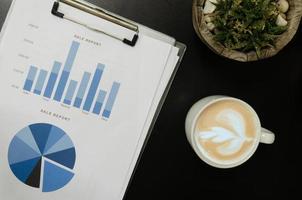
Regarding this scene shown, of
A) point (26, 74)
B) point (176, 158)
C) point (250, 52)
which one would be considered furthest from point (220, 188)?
point (26, 74)

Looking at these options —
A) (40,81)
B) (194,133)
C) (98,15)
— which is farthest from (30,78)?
(194,133)

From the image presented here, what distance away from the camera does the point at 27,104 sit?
581mm

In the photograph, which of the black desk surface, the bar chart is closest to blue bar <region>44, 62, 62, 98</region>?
the bar chart

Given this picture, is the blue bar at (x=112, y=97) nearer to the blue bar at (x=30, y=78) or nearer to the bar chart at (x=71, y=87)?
the bar chart at (x=71, y=87)

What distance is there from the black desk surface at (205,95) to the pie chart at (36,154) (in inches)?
4.6

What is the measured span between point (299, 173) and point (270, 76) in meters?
0.15

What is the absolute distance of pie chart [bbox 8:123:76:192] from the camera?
0.58m

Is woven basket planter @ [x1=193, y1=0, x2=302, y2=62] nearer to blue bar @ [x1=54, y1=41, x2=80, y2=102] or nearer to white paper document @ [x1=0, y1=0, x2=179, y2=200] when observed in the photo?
white paper document @ [x1=0, y1=0, x2=179, y2=200]

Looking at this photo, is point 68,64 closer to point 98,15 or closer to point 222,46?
point 98,15

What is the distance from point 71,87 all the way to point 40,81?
0.04m

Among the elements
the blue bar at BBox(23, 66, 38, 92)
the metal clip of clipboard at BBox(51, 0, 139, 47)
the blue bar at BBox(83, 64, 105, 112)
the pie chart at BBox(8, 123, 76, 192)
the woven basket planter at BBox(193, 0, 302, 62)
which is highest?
the woven basket planter at BBox(193, 0, 302, 62)

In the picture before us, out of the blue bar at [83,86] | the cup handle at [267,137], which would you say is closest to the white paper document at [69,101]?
the blue bar at [83,86]

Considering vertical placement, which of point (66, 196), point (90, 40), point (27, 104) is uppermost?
point (90, 40)

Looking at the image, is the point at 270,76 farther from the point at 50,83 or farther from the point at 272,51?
the point at 50,83
